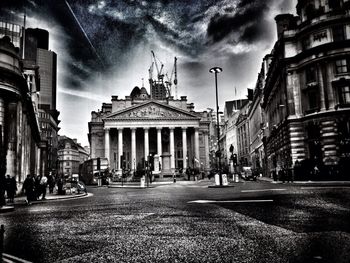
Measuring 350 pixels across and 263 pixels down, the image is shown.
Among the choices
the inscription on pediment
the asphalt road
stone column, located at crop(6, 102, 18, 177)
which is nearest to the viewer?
the asphalt road

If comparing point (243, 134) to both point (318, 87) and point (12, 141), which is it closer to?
point (318, 87)

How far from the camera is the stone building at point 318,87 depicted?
3434 centimetres

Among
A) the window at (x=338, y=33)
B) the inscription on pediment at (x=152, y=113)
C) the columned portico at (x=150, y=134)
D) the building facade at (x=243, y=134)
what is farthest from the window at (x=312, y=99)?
the building facade at (x=243, y=134)

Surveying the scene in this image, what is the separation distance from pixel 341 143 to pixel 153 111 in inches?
2420

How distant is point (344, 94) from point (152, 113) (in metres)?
59.9

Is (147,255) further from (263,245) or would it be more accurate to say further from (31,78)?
(31,78)

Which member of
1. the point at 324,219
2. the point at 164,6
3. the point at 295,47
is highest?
the point at 295,47

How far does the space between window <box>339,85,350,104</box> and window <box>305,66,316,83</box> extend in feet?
10.6

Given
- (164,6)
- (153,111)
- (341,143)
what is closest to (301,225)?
(164,6)

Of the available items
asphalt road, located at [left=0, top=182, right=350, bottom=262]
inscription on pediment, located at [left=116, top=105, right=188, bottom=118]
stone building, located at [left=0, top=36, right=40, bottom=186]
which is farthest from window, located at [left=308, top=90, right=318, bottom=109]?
inscription on pediment, located at [left=116, top=105, right=188, bottom=118]

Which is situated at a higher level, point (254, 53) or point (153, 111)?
point (153, 111)

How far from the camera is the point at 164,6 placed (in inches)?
251

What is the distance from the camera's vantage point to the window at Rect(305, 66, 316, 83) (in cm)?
3732

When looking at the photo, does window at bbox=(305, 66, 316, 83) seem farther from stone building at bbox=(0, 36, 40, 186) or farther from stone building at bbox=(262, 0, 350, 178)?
stone building at bbox=(0, 36, 40, 186)
